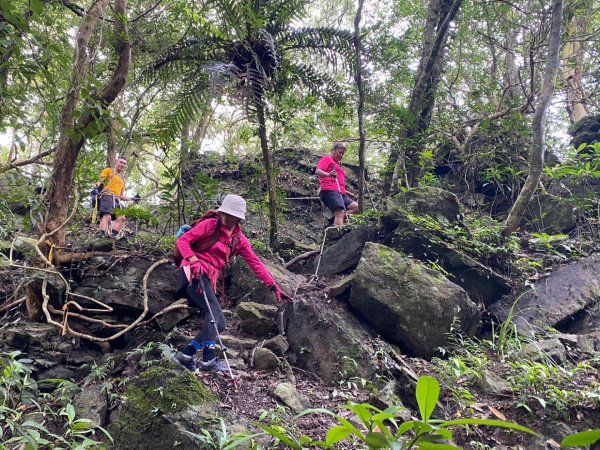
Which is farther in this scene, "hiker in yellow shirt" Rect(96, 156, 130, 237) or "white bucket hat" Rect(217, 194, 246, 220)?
"hiker in yellow shirt" Rect(96, 156, 130, 237)

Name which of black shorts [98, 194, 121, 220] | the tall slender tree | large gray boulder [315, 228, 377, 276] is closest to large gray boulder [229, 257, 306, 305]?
large gray boulder [315, 228, 377, 276]

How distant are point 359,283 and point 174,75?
4.77 metres

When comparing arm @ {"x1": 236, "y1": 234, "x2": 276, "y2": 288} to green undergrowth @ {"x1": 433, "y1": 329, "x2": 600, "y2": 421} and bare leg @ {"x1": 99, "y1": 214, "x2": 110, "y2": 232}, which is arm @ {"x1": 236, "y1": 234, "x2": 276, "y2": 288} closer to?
green undergrowth @ {"x1": 433, "y1": 329, "x2": 600, "y2": 421}

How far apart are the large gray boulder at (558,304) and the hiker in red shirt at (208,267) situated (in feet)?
11.1

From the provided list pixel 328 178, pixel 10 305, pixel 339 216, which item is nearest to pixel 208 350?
pixel 10 305

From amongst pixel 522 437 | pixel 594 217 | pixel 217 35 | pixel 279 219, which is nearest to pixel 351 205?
pixel 279 219

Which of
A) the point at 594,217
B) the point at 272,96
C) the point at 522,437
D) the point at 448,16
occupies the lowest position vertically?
the point at 522,437

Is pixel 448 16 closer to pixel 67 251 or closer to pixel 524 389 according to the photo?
pixel 524 389

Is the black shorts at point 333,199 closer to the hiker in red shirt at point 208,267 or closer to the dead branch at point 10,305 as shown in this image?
the hiker in red shirt at point 208,267

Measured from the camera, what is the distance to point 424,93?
882 cm

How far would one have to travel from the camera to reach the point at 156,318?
235 inches

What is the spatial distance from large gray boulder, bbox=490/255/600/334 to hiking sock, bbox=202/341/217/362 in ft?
12.7

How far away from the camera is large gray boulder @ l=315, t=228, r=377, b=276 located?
7190mm

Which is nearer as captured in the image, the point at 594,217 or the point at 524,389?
the point at 524,389
